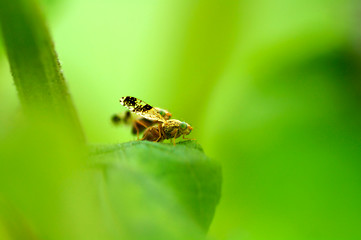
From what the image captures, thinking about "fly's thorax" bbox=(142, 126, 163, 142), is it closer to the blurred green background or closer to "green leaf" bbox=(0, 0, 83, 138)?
the blurred green background

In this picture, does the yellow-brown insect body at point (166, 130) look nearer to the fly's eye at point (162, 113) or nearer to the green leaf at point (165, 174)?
the fly's eye at point (162, 113)

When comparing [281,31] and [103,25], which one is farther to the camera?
[103,25]

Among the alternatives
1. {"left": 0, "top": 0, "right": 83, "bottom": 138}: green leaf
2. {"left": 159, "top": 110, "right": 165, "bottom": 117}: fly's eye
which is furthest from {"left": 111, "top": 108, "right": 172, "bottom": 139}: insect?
{"left": 0, "top": 0, "right": 83, "bottom": 138}: green leaf

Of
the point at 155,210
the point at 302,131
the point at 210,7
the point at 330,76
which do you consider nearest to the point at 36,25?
the point at 155,210

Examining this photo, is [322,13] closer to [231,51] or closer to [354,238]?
[231,51]

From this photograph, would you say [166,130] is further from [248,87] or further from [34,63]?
[34,63]
